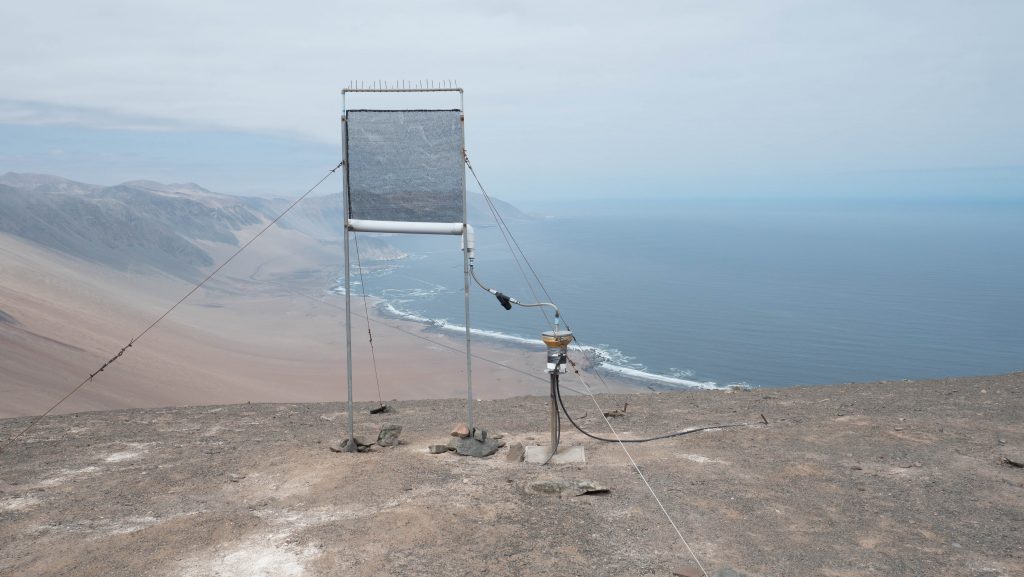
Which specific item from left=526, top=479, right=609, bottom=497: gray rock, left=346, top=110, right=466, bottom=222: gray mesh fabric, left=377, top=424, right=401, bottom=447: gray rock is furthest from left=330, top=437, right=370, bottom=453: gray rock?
left=346, top=110, right=466, bottom=222: gray mesh fabric

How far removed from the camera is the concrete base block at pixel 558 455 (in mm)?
10609

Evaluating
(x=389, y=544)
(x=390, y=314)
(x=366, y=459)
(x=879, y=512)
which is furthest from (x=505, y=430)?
(x=390, y=314)

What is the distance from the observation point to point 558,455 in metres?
10.9

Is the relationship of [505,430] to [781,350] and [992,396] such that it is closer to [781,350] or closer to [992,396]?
[992,396]

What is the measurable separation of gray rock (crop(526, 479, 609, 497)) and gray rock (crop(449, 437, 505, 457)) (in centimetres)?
192

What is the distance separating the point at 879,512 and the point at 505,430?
6.66 m

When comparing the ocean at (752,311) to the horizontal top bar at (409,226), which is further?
the ocean at (752,311)

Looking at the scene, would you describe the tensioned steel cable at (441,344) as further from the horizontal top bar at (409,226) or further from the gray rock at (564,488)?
the gray rock at (564,488)

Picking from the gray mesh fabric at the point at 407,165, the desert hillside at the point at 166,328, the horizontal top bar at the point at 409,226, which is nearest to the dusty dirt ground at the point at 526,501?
the horizontal top bar at the point at 409,226

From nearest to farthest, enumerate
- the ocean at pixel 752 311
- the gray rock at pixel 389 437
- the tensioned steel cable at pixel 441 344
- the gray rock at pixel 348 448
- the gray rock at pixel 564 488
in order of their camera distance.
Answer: the gray rock at pixel 564 488 < the gray rock at pixel 348 448 < the gray rock at pixel 389 437 < the tensioned steel cable at pixel 441 344 < the ocean at pixel 752 311

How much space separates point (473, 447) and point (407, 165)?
4.58m

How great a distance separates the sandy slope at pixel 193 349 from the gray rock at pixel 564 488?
3643 centimetres

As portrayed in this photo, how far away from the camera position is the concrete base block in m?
10.6

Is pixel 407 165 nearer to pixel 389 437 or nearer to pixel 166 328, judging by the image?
pixel 389 437
